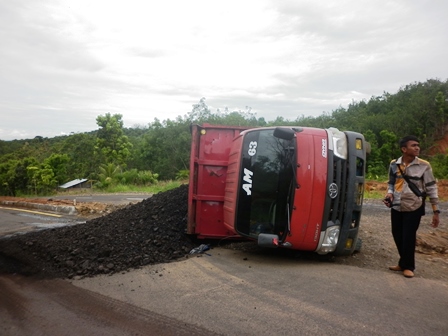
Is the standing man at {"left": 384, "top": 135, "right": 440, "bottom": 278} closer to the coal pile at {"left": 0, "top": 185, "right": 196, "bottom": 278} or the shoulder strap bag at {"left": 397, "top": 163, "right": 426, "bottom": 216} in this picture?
the shoulder strap bag at {"left": 397, "top": 163, "right": 426, "bottom": 216}

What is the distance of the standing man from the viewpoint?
4.50 meters

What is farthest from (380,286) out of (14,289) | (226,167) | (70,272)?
(14,289)

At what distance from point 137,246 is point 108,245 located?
45 centimetres

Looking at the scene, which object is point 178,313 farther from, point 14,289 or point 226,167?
point 226,167

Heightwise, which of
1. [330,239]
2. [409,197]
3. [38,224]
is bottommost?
[38,224]

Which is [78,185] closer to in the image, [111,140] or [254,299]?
[111,140]

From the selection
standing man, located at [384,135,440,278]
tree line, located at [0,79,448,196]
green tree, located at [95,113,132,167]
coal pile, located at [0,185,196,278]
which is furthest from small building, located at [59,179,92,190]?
standing man, located at [384,135,440,278]

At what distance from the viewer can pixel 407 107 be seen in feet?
112

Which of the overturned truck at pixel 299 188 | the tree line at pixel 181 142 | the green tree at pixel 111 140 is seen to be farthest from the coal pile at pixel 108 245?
the green tree at pixel 111 140

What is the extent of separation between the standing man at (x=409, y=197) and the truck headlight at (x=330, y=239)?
0.74 metres

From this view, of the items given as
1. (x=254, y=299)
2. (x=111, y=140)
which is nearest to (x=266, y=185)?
(x=254, y=299)

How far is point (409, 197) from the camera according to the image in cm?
454

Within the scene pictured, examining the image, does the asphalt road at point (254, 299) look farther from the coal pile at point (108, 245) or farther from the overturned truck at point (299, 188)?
the overturned truck at point (299, 188)

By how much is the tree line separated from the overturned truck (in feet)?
62.1
